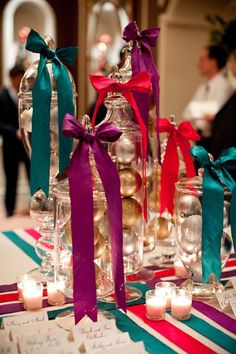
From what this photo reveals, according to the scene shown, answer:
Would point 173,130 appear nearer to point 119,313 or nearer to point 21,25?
point 119,313

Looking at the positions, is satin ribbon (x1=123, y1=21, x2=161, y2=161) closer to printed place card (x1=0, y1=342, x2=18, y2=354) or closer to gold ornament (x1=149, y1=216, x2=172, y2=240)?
gold ornament (x1=149, y1=216, x2=172, y2=240)

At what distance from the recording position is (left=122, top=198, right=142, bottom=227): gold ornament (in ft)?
3.95

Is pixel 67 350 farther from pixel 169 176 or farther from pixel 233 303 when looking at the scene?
pixel 169 176

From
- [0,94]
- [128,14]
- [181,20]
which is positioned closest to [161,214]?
[0,94]

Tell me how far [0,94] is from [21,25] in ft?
4.88

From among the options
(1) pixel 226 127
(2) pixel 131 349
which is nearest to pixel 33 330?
(2) pixel 131 349

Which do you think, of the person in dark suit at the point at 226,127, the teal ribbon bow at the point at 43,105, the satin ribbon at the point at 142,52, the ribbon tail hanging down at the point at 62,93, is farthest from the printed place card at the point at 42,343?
the person in dark suit at the point at 226,127

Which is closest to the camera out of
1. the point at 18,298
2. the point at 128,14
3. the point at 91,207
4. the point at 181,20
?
the point at 91,207

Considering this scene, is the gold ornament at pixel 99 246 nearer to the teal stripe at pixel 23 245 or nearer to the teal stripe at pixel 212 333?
the teal stripe at pixel 212 333

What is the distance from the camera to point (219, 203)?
1.14m

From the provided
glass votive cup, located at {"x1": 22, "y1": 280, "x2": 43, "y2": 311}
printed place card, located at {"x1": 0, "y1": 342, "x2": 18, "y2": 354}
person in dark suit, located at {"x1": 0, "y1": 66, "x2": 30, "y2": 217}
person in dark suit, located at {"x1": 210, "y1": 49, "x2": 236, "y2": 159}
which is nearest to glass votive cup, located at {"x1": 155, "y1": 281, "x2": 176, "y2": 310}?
glass votive cup, located at {"x1": 22, "y1": 280, "x2": 43, "y2": 311}

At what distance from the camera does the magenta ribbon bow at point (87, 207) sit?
1009mm

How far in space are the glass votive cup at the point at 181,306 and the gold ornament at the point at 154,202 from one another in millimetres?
397

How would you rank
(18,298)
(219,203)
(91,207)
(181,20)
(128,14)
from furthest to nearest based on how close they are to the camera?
1. (128,14)
2. (181,20)
3. (18,298)
4. (219,203)
5. (91,207)
